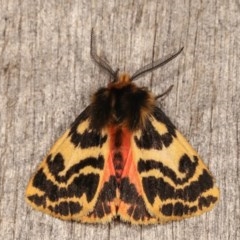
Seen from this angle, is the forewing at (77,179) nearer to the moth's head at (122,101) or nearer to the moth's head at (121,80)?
the moth's head at (122,101)

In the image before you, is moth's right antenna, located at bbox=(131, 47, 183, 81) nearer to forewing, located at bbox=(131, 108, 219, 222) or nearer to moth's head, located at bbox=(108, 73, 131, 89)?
moth's head, located at bbox=(108, 73, 131, 89)

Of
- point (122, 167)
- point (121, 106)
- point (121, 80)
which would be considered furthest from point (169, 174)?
point (121, 80)

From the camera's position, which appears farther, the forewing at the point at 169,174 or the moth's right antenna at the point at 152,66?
the moth's right antenna at the point at 152,66

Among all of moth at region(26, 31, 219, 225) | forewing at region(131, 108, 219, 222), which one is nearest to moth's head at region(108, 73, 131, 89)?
moth at region(26, 31, 219, 225)

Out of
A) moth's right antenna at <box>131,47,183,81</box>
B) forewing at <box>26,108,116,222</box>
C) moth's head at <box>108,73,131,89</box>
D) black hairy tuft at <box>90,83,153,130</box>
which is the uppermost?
moth's right antenna at <box>131,47,183,81</box>

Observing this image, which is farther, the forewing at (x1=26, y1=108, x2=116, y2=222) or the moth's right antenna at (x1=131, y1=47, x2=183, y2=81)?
the moth's right antenna at (x1=131, y1=47, x2=183, y2=81)

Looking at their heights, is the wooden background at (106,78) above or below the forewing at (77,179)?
above

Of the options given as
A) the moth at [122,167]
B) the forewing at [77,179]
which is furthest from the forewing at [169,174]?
the forewing at [77,179]
